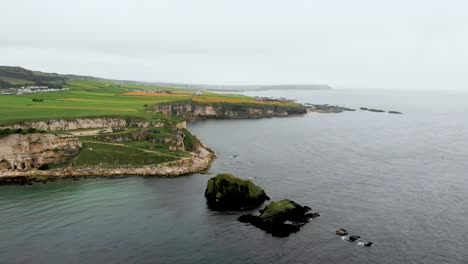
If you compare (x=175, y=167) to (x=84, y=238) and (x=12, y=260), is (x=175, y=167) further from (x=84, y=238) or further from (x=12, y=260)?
(x=12, y=260)

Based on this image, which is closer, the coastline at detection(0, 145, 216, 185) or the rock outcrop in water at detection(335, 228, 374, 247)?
the rock outcrop in water at detection(335, 228, 374, 247)

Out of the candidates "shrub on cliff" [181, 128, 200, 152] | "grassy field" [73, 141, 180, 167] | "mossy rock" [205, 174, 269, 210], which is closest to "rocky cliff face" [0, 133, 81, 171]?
"grassy field" [73, 141, 180, 167]

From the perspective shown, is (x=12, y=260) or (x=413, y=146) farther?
(x=413, y=146)

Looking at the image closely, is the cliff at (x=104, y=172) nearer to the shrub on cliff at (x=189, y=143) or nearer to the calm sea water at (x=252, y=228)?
the calm sea water at (x=252, y=228)

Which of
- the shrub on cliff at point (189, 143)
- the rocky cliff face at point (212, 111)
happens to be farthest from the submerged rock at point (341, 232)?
the rocky cliff face at point (212, 111)

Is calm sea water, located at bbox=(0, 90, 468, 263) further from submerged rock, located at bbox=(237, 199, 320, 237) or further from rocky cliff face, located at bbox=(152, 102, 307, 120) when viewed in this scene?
rocky cliff face, located at bbox=(152, 102, 307, 120)

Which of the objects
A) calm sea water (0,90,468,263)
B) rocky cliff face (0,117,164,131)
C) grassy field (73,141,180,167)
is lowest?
calm sea water (0,90,468,263)

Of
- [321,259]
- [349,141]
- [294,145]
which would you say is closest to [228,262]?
[321,259]
